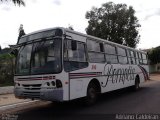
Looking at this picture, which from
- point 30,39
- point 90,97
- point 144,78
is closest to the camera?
point 30,39

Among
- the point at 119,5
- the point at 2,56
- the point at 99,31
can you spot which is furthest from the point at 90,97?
the point at 119,5

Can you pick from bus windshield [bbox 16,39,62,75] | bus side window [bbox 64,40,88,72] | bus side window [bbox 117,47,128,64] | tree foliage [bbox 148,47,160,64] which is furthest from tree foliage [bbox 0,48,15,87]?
tree foliage [bbox 148,47,160,64]

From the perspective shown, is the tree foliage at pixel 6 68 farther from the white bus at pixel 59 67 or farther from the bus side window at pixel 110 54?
the white bus at pixel 59 67

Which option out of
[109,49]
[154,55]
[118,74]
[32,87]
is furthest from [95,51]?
[154,55]

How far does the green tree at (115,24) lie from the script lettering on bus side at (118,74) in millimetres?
31252

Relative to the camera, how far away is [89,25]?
4941 centimetres

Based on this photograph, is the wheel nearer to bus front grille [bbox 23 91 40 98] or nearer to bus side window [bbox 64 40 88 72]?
bus side window [bbox 64 40 88 72]

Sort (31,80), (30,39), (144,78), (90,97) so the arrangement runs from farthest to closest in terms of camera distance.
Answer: (144,78) < (90,97) < (30,39) < (31,80)

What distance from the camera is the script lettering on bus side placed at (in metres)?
13.0

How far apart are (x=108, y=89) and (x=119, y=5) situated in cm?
3913

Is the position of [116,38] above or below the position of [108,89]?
above

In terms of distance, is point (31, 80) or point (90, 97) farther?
point (90, 97)

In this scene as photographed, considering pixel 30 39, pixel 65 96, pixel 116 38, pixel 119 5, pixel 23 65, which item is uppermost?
pixel 119 5

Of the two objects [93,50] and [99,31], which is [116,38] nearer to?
[99,31]
